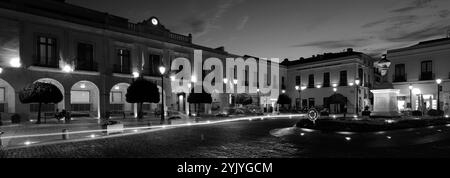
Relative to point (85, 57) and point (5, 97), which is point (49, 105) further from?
point (85, 57)

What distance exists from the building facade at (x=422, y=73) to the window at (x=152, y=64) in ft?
91.1

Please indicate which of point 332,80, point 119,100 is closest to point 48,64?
point 119,100

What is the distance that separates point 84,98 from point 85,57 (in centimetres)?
522

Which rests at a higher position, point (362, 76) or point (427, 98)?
point (362, 76)

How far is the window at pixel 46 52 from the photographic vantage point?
71.7 ft

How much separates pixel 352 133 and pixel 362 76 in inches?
1480

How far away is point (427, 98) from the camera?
3177 cm

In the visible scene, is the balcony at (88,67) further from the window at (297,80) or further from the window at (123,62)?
the window at (297,80)

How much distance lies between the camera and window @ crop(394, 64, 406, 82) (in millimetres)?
33525

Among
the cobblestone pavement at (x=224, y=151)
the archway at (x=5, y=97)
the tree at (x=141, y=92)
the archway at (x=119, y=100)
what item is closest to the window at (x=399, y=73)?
the cobblestone pavement at (x=224, y=151)

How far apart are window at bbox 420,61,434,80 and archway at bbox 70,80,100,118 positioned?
117 feet

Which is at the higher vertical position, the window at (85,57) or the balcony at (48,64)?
the window at (85,57)

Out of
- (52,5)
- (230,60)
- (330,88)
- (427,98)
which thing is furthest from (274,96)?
(52,5)
